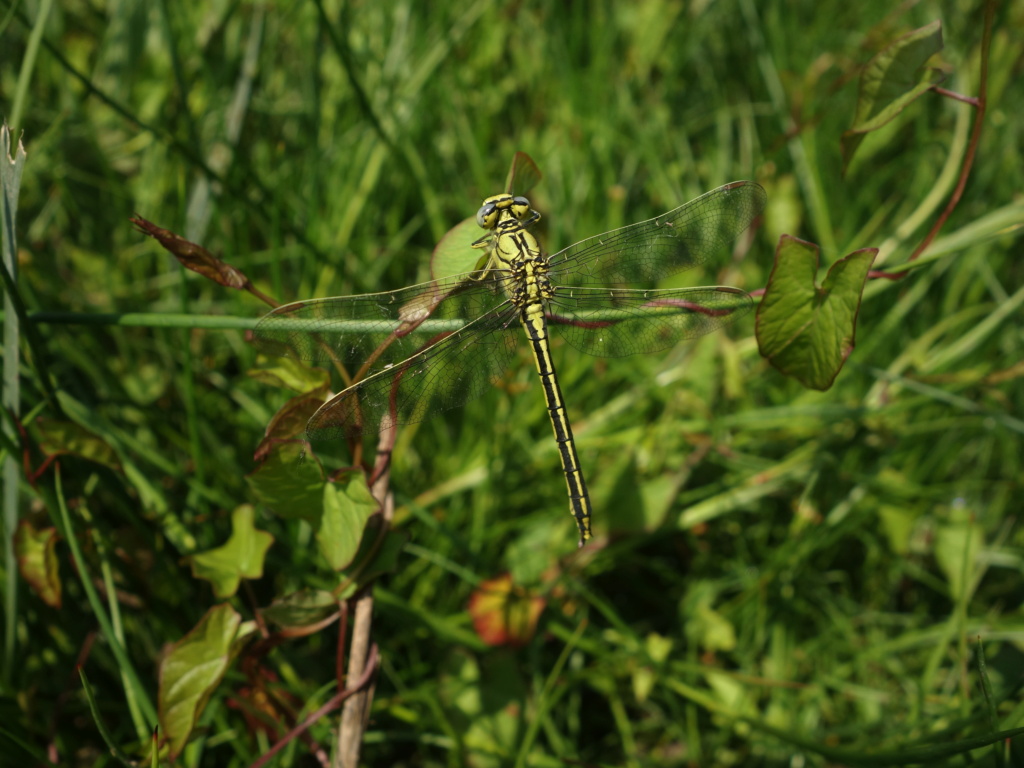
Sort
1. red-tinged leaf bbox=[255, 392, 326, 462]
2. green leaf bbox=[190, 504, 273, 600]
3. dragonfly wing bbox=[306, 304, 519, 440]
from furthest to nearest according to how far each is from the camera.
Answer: green leaf bbox=[190, 504, 273, 600]
dragonfly wing bbox=[306, 304, 519, 440]
red-tinged leaf bbox=[255, 392, 326, 462]

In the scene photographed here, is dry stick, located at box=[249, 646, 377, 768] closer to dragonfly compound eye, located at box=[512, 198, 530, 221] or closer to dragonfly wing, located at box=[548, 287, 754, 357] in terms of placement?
dragonfly wing, located at box=[548, 287, 754, 357]

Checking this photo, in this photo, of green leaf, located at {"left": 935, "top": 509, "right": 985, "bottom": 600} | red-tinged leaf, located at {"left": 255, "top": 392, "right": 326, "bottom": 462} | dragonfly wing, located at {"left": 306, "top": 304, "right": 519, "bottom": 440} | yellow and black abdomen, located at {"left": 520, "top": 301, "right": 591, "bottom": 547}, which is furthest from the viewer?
green leaf, located at {"left": 935, "top": 509, "right": 985, "bottom": 600}

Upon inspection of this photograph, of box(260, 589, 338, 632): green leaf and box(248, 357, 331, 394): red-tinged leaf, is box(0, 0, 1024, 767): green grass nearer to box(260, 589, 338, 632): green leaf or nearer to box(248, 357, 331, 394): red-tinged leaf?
box(260, 589, 338, 632): green leaf

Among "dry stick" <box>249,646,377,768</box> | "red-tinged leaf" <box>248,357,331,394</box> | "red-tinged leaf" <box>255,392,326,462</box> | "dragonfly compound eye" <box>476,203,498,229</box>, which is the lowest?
"dry stick" <box>249,646,377,768</box>

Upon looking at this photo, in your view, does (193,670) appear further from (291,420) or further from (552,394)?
(552,394)

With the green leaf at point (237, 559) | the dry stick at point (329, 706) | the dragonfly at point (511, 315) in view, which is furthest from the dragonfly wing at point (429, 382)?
the dry stick at point (329, 706)

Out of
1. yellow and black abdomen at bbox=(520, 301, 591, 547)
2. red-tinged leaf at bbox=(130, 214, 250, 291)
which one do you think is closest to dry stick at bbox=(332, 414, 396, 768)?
red-tinged leaf at bbox=(130, 214, 250, 291)

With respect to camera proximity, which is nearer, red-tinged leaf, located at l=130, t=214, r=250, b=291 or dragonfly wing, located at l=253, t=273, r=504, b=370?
red-tinged leaf, located at l=130, t=214, r=250, b=291

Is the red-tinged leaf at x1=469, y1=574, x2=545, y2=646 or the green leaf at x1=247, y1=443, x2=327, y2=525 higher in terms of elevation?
the green leaf at x1=247, y1=443, x2=327, y2=525
